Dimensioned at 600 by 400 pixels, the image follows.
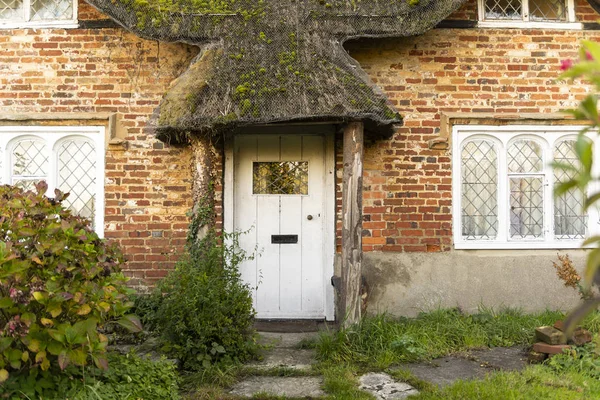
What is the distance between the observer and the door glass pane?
6930mm

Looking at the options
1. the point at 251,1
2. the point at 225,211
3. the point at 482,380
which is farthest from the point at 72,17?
the point at 482,380

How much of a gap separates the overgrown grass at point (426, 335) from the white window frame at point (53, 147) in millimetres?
3281

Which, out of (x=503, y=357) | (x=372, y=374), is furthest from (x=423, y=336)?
(x=372, y=374)

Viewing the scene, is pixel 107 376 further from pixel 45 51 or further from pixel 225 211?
pixel 45 51

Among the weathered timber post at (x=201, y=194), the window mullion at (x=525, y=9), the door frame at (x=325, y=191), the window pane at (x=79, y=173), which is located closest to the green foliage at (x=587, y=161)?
the weathered timber post at (x=201, y=194)

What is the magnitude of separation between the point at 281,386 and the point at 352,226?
69.9 inches

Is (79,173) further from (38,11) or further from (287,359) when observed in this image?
(287,359)

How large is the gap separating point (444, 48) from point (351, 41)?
1.21 m

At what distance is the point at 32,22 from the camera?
6.66m

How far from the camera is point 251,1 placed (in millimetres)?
6219

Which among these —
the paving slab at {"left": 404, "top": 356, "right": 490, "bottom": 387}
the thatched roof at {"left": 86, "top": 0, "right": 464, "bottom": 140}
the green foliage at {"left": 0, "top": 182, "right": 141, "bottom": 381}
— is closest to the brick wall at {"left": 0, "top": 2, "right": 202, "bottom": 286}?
the thatched roof at {"left": 86, "top": 0, "right": 464, "bottom": 140}

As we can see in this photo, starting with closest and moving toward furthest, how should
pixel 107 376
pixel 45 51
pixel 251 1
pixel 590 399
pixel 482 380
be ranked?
pixel 107 376 → pixel 590 399 → pixel 482 380 → pixel 251 1 → pixel 45 51

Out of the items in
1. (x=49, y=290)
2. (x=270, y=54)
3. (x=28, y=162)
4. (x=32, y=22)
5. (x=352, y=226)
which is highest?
(x=32, y=22)

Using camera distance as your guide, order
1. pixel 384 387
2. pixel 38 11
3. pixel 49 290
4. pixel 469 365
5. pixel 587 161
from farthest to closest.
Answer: pixel 38 11, pixel 469 365, pixel 384 387, pixel 49 290, pixel 587 161
